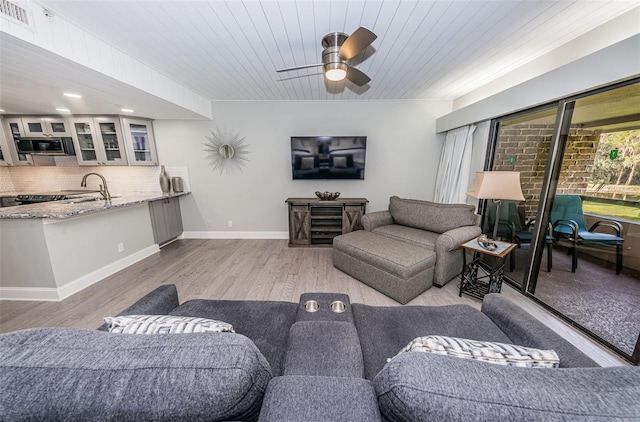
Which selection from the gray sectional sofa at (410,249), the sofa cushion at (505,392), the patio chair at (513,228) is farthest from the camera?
the patio chair at (513,228)

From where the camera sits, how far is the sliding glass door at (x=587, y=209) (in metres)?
1.77

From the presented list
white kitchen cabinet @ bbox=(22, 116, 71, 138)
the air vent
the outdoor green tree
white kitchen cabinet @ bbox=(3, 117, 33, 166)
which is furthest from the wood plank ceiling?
white kitchen cabinet @ bbox=(3, 117, 33, 166)

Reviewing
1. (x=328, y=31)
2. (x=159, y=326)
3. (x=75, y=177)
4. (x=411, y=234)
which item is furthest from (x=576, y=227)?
(x=75, y=177)

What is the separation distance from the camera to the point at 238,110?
388 cm

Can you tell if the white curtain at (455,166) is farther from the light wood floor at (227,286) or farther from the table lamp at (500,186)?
the light wood floor at (227,286)

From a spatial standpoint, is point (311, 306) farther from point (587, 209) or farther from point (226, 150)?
point (226, 150)

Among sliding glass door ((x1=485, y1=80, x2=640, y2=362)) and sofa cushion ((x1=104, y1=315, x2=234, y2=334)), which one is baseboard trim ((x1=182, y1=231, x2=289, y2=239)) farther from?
sliding glass door ((x1=485, y1=80, x2=640, y2=362))

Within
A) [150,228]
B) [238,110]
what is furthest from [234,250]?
[238,110]

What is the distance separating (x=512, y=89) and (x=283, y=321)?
10.4 ft

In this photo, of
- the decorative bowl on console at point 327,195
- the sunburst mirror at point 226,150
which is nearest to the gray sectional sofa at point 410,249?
the decorative bowl on console at point 327,195

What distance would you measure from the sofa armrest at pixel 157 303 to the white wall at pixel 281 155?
9.25 feet

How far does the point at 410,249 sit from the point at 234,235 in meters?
3.27

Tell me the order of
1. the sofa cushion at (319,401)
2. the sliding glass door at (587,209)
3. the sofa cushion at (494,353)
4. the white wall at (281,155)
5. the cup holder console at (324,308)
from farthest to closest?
1. the white wall at (281,155)
2. the sliding glass door at (587,209)
3. the cup holder console at (324,308)
4. the sofa cushion at (494,353)
5. the sofa cushion at (319,401)

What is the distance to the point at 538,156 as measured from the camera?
241 cm
